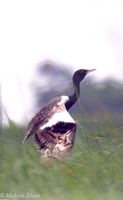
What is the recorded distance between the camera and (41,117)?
386cm

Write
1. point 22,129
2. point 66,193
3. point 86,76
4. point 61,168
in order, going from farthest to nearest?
point 86,76, point 22,129, point 61,168, point 66,193

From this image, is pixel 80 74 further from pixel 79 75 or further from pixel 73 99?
pixel 73 99

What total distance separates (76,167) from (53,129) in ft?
1.91

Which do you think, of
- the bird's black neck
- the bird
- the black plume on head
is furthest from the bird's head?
the bird

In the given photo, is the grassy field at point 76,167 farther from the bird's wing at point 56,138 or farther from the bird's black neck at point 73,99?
the bird's black neck at point 73,99

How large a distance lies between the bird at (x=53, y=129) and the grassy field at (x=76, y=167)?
0.05 metres

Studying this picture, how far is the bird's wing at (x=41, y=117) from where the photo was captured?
383 cm

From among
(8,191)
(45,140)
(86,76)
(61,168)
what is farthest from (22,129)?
(86,76)

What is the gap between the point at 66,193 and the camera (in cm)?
301

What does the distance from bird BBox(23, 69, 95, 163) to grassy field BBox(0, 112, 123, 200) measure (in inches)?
2.0

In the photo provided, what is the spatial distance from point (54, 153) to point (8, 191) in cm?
72

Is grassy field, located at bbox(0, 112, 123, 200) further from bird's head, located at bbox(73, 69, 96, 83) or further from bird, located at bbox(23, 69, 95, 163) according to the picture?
bird's head, located at bbox(73, 69, 96, 83)

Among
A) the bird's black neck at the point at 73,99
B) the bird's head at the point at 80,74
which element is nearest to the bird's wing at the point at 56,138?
the bird's black neck at the point at 73,99

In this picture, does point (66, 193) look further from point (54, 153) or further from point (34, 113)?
point (34, 113)
